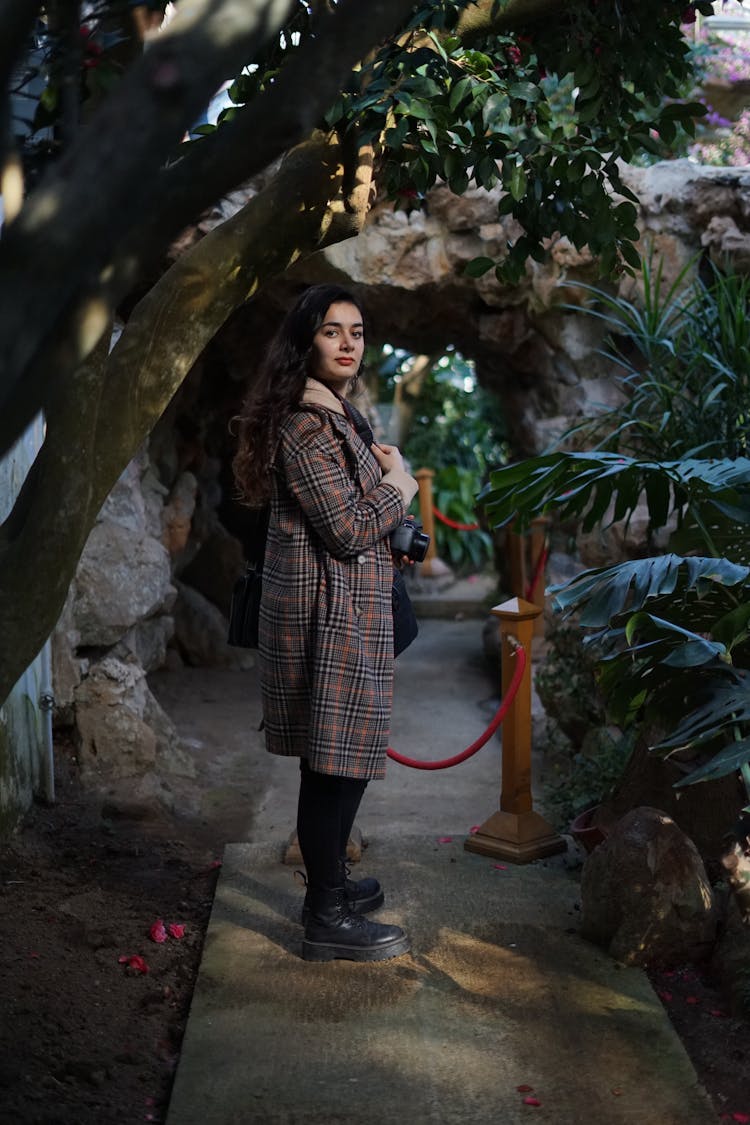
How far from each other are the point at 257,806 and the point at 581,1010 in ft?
9.66

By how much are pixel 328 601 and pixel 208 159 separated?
1513 mm

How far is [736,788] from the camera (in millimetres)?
3691

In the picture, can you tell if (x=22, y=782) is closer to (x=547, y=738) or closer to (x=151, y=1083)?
(x=151, y=1083)

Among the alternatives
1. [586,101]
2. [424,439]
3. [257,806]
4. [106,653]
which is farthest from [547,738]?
[424,439]

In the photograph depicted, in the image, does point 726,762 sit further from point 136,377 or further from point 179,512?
point 179,512

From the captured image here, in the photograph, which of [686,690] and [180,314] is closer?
[180,314]

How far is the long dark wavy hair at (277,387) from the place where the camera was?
3.03 m

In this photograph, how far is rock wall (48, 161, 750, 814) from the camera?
5.36m

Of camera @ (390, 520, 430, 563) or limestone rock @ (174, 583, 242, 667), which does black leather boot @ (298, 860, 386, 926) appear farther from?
limestone rock @ (174, 583, 242, 667)

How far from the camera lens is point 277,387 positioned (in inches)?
120

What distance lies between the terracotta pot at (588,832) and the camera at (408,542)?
3.90 feet

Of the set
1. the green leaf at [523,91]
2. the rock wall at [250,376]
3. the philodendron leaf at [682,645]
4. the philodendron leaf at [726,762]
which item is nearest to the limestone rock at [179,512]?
the rock wall at [250,376]

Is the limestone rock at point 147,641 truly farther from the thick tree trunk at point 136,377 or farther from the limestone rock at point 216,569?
the thick tree trunk at point 136,377

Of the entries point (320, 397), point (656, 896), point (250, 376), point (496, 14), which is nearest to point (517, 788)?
point (656, 896)
